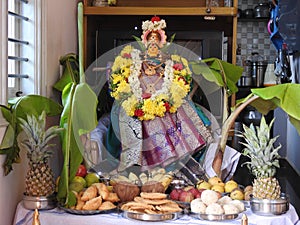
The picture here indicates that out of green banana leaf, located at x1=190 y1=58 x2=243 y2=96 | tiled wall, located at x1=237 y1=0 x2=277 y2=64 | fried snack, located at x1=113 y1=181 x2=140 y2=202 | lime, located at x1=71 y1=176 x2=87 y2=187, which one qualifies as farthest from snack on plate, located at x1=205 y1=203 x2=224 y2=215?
tiled wall, located at x1=237 y1=0 x2=277 y2=64

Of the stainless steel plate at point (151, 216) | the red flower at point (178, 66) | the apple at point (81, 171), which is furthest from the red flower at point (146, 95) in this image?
the stainless steel plate at point (151, 216)

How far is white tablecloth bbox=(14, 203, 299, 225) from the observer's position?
73.0 inches

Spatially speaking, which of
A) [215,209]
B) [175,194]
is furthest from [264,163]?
[175,194]

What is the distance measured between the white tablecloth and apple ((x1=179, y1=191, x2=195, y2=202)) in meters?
0.11

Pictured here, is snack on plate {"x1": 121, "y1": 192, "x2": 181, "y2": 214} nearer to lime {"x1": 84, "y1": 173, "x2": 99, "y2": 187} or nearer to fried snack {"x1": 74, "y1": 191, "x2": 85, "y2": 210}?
fried snack {"x1": 74, "y1": 191, "x2": 85, "y2": 210}

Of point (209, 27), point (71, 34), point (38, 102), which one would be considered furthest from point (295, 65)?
point (38, 102)

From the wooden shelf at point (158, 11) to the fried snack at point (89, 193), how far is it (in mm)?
1147

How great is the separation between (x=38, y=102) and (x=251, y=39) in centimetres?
412

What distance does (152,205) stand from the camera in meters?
1.90

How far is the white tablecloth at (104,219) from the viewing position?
6.08 feet

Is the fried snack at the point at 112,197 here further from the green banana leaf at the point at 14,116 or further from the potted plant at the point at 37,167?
the green banana leaf at the point at 14,116

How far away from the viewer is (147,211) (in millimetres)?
1864

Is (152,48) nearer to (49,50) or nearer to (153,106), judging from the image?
(153,106)

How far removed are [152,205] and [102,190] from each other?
0.76ft
